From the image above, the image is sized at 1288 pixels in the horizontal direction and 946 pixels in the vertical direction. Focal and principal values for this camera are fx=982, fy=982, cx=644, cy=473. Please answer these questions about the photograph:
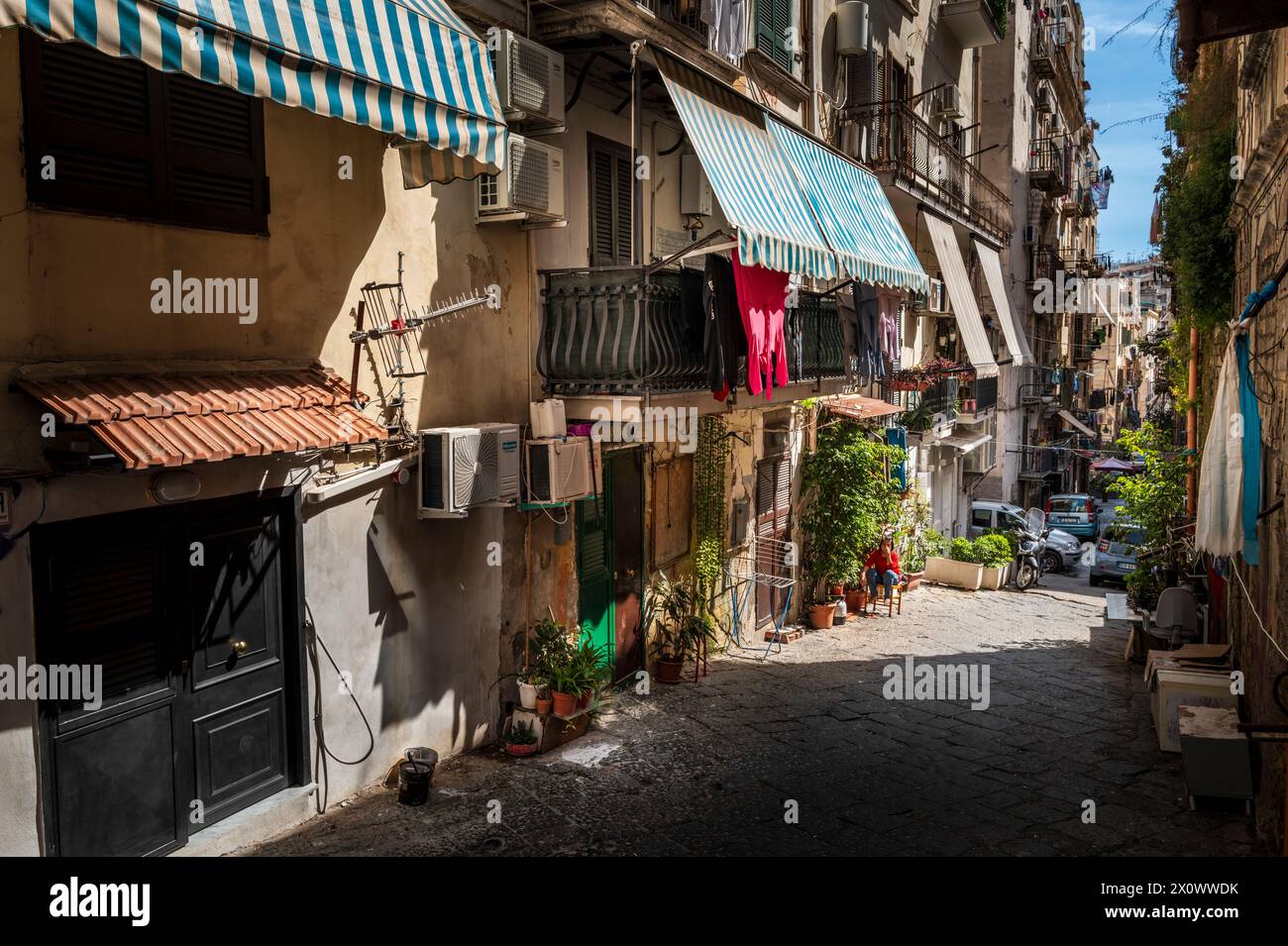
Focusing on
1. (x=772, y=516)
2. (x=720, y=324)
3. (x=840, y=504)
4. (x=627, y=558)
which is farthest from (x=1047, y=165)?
(x=627, y=558)

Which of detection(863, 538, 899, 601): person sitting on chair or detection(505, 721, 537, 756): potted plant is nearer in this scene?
detection(505, 721, 537, 756): potted plant

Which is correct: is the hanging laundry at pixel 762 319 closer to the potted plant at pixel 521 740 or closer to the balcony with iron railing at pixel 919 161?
the potted plant at pixel 521 740

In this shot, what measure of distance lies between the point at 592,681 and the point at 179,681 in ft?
12.5

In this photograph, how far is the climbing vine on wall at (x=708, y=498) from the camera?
12.7m

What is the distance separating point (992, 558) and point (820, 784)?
1305cm

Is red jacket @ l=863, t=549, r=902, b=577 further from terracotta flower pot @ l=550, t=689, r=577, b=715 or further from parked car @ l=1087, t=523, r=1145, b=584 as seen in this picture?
parked car @ l=1087, t=523, r=1145, b=584

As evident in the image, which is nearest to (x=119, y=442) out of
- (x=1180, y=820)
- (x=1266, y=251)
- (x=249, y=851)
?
(x=249, y=851)

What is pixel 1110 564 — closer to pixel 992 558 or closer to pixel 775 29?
pixel 992 558

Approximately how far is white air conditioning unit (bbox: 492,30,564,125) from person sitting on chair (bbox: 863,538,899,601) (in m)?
10.4

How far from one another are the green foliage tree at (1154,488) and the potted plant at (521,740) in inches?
374

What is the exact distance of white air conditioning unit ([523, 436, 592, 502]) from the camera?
29.1 feet

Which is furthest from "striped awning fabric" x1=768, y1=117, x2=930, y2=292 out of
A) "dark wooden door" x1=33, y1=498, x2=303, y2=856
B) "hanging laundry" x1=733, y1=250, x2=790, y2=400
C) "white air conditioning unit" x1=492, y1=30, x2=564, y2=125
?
"dark wooden door" x1=33, y1=498, x2=303, y2=856
